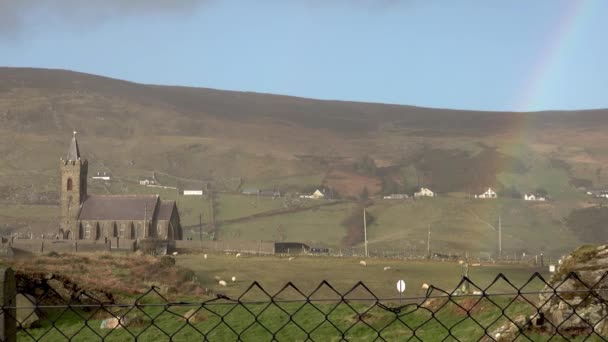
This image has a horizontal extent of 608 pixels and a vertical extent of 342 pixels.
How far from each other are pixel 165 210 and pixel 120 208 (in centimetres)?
513

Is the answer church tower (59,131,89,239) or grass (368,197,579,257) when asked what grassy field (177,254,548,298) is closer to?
grass (368,197,579,257)

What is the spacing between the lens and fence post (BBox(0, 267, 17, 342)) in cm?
534

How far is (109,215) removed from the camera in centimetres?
10719

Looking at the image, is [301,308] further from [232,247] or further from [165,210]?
[165,210]

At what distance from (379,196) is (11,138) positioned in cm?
8124

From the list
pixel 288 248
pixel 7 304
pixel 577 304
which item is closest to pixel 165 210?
pixel 288 248

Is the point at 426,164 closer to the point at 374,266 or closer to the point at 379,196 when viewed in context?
the point at 379,196

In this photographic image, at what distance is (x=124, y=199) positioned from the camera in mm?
109375

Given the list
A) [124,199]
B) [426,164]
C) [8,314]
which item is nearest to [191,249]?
[124,199]

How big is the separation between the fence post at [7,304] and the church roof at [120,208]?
101m

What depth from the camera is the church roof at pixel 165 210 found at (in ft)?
349

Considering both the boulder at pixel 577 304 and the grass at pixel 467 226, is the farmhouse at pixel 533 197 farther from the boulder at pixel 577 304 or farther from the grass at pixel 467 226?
the boulder at pixel 577 304

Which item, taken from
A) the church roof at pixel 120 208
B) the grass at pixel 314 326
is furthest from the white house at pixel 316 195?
the grass at pixel 314 326

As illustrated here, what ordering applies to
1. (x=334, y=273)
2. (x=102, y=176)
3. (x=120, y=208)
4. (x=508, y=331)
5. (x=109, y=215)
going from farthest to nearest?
1. (x=102, y=176)
2. (x=120, y=208)
3. (x=109, y=215)
4. (x=334, y=273)
5. (x=508, y=331)
